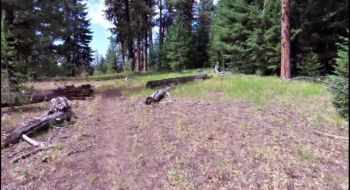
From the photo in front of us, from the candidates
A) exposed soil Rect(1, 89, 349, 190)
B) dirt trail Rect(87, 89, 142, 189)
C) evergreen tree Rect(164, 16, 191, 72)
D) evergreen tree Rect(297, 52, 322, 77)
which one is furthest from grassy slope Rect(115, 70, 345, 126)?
evergreen tree Rect(164, 16, 191, 72)

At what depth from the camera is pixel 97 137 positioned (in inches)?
239

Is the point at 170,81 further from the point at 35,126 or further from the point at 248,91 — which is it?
the point at 35,126

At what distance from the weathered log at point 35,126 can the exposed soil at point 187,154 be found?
18 cm

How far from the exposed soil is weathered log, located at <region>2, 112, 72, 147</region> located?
18 cm

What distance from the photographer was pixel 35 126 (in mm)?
6125

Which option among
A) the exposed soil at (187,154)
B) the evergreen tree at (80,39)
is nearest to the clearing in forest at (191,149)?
the exposed soil at (187,154)

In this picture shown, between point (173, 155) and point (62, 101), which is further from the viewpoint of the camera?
point (62, 101)

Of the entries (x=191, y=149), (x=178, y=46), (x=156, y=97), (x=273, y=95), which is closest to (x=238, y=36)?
(x=178, y=46)

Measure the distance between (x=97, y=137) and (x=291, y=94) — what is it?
6.98 meters

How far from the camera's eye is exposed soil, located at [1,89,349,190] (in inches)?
164

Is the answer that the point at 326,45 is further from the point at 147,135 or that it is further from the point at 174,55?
the point at 147,135

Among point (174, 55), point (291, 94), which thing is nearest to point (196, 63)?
point (174, 55)

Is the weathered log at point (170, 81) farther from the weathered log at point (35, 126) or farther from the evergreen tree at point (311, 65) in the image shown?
the weathered log at point (35, 126)

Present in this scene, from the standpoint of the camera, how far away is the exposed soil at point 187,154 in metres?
4.16
